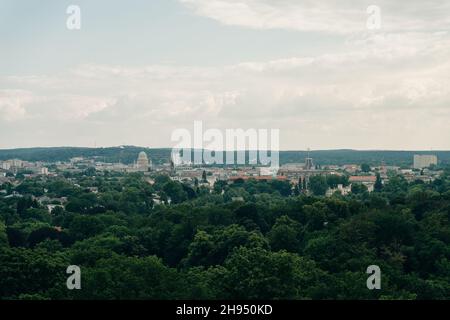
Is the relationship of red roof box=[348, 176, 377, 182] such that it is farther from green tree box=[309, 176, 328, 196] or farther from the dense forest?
the dense forest

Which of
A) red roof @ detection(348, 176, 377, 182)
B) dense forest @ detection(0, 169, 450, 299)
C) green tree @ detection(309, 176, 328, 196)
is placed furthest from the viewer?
red roof @ detection(348, 176, 377, 182)

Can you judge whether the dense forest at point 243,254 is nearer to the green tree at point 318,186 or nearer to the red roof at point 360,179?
the green tree at point 318,186

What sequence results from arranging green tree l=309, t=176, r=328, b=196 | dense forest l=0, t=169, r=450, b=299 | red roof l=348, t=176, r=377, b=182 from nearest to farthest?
1. dense forest l=0, t=169, r=450, b=299
2. green tree l=309, t=176, r=328, b=196
3. red roof l=348, t=176, r=377, b=182

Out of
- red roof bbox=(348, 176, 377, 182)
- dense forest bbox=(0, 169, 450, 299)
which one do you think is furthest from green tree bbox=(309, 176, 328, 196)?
dense forest bbox=(0, 169, 450, 299)

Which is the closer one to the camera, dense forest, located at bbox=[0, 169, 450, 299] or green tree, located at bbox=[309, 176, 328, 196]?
dense forest, located at bbox=[0, 169, 450, 299]

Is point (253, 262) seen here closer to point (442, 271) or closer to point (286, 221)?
point (442, 271)

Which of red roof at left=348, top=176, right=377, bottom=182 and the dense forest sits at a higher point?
the dense forest

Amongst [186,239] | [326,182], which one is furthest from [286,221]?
[326,182]

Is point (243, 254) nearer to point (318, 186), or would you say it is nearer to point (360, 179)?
point (318, 186)
